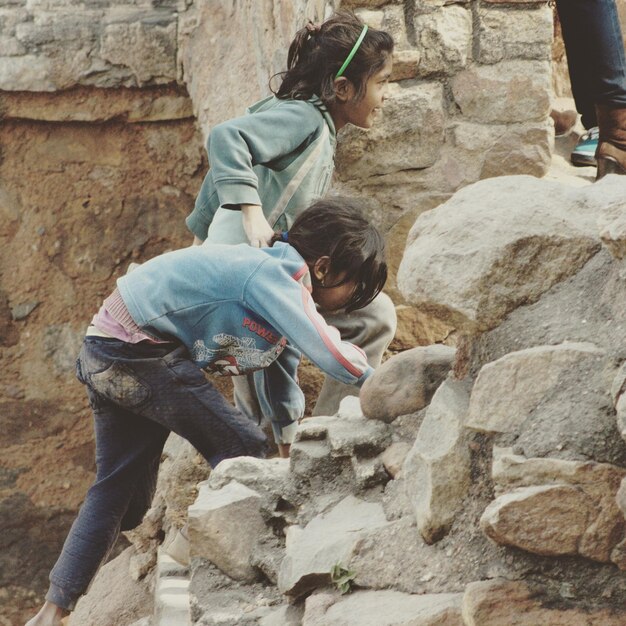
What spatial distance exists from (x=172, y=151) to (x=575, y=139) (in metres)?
1.69

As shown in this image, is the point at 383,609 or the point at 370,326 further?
the point at 370,326

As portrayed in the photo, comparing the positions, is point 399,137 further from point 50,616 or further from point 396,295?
point 50,616

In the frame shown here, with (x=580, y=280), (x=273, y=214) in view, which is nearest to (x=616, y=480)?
(x=580, y=280)

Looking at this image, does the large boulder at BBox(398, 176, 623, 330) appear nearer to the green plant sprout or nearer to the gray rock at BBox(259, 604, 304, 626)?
the green plant sprout

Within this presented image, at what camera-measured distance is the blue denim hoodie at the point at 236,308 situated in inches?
82.6

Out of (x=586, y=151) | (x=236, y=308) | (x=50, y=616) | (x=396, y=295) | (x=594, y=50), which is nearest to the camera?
(x=236, y=308)

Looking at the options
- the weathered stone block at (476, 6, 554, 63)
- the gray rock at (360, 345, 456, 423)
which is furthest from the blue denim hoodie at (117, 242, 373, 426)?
the weathered stone block at (476, 6, 554, 63)

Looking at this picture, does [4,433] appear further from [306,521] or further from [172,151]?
[306,521]

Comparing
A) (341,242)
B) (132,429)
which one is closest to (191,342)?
(132,429)

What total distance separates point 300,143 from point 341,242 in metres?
0.41

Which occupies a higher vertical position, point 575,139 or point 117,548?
point 575,139

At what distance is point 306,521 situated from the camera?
1.88 metres

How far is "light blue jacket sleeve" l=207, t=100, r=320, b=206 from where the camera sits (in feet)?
8.16

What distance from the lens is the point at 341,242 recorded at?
229 cm
